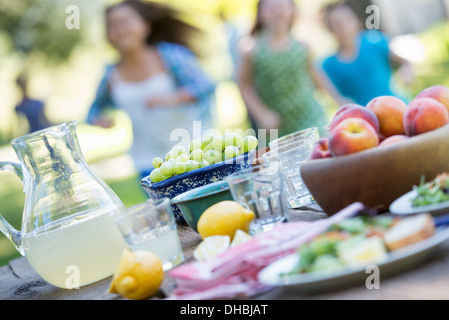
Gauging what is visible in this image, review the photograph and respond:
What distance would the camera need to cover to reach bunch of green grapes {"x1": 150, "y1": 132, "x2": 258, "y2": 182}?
135 cm

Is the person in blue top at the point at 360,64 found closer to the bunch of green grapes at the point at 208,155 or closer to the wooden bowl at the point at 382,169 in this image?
the bunch of green grapes at the point at 208,155

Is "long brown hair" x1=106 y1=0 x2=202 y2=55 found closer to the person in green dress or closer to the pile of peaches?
the person in green dress

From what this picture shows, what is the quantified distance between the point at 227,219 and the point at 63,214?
0.33 m

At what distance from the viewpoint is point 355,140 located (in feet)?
2.95

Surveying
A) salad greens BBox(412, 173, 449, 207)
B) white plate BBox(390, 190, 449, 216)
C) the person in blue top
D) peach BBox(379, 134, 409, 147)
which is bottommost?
white plate BBox(390, 190, 449, 216)

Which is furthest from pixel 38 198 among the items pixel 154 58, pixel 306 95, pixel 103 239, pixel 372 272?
pixel 306 95

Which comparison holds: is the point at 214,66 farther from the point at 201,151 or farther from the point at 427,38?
the point at 201,151

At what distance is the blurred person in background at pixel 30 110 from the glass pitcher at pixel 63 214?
214 inches

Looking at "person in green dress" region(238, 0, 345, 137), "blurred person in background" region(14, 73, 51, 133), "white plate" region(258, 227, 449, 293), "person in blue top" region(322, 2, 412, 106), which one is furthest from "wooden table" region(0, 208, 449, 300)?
"blurred person in background" region(14, 73, 51, 133)

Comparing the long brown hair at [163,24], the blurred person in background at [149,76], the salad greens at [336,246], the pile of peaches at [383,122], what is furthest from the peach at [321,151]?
the long brown hair at [163,24]

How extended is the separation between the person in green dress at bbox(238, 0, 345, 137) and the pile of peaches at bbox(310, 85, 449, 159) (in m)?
2.63

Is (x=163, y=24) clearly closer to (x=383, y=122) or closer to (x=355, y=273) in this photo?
(x=383, y=122)

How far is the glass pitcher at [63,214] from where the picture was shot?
1.06 meters
